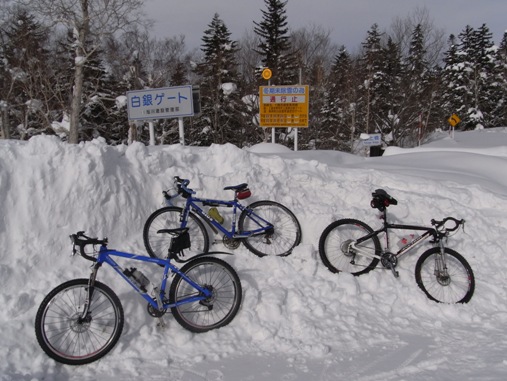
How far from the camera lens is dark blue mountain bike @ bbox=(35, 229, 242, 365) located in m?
3.02

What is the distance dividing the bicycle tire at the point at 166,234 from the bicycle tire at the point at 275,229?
1.64 ft

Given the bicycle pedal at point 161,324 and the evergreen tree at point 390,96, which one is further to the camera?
the evergreen tree at point 390,96

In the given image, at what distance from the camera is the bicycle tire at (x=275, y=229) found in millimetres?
4652

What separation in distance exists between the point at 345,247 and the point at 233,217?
4.61 feet

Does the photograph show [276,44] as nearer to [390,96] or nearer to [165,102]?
[390,96]

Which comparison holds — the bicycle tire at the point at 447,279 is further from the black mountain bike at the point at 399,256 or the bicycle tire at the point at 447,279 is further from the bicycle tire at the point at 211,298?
the bicycle tire at the point at 211,298

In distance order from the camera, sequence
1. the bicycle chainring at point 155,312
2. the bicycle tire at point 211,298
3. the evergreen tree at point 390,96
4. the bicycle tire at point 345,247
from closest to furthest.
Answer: the bicycle chainring at point 155,312 → the bicycle tire at point 211,298 → the bicycle tire at point 345,247 → the evergreen tree at point 390,96

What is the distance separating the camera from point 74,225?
12.9 feet

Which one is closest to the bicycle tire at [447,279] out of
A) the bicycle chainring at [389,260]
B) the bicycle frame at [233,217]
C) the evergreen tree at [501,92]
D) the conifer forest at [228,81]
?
the bicycle chainring at [389,260]

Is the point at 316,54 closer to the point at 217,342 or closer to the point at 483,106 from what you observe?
the point at 483,106

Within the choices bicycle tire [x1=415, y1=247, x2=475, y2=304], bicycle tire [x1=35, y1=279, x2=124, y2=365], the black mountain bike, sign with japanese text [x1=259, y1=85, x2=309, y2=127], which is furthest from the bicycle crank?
sign with japanese text [x1=259, y1=85, x2=309, y2=127]

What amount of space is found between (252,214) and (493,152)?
9.08 m

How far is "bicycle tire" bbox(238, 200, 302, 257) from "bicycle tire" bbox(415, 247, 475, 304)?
148 centimetres

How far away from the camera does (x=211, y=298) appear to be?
3520 mm
